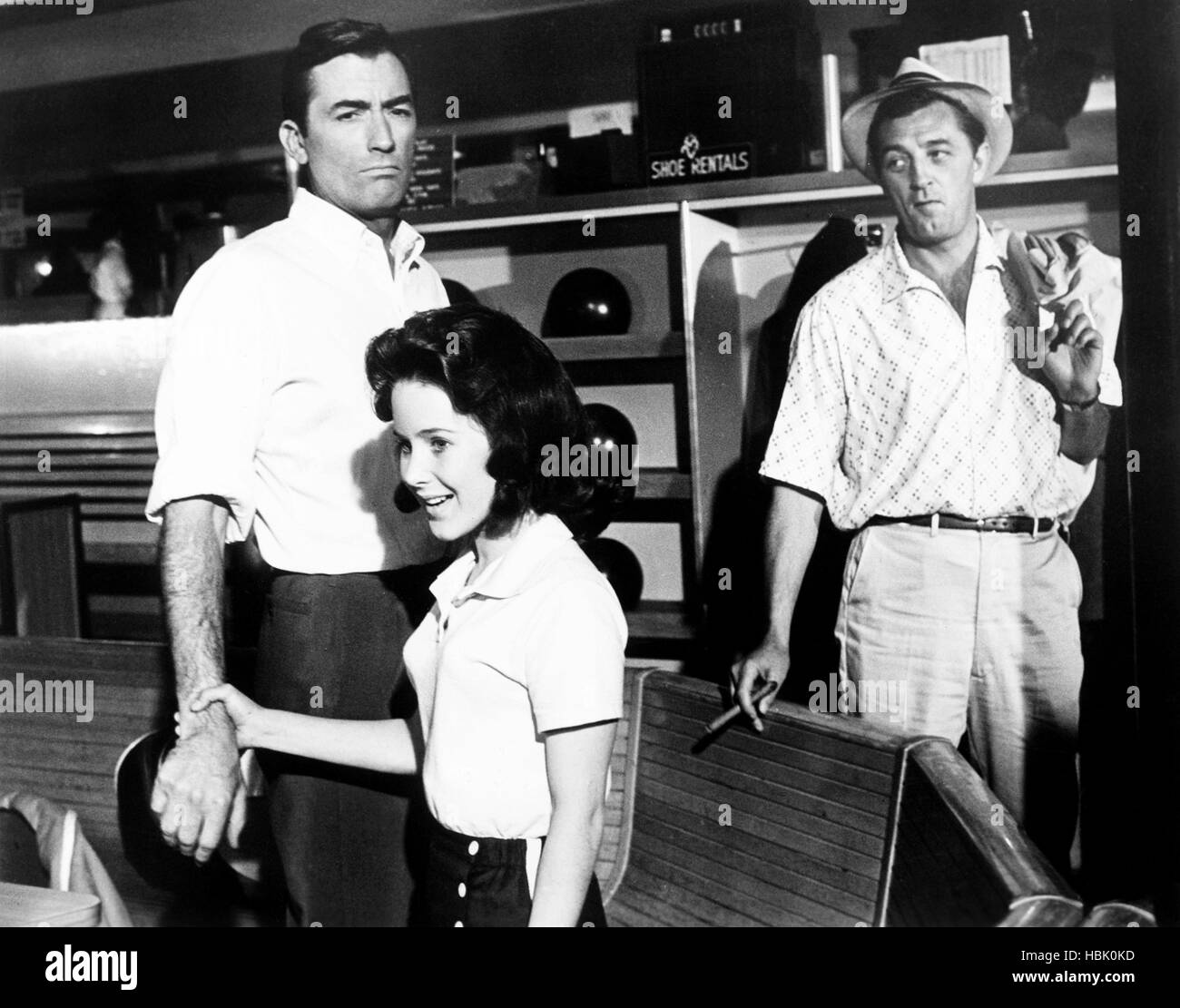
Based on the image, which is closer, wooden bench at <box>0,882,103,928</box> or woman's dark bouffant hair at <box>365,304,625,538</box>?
wooden bench at <box>0,882,103,928</box>

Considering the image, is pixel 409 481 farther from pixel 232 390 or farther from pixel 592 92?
pixel 592 92

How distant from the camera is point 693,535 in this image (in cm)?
272

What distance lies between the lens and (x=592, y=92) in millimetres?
2863

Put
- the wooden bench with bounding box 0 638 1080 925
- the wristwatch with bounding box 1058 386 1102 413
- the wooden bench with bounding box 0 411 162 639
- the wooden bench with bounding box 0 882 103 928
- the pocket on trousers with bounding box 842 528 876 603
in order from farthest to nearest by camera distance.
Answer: the wooden bench with bounding box 0 411 162 639
the pocket on trousers with bounding box 842 528 876 603
the wristwatch with bounding box 1058 386 1102 413
the wooden bench with bounding box 0 638 1080 925
the wooden bench with bounding box 0 882 103 928

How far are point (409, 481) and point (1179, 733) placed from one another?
123cm

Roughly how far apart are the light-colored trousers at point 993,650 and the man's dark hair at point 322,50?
119cm

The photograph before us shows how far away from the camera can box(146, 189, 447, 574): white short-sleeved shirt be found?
6.36 ft

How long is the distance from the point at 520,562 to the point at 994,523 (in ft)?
2.67

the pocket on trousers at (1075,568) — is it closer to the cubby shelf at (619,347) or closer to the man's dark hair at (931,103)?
the man's dark hair at (931,103)

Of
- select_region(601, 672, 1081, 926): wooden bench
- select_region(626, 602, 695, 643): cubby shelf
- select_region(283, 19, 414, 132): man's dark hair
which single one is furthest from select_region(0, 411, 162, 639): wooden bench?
select_region(601, 672, 1081, 926): wooden bench

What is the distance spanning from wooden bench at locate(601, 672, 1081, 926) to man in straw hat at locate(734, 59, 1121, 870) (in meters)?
0.12
